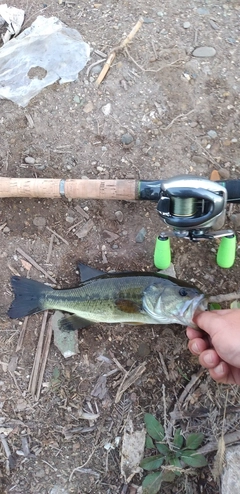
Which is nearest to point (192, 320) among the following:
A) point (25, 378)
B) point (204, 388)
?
point (204, 388)

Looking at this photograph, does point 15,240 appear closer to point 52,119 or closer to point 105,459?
point 52,119

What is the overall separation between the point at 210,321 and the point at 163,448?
124 cm

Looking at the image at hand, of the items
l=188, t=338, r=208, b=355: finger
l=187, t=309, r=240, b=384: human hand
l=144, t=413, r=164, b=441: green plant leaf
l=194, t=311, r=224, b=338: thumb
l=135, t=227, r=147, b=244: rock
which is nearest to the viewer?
l=187, t=309, r=240, b=384: human hand

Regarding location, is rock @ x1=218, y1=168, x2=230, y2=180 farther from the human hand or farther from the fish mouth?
the human hand

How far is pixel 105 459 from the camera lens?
3627 mm

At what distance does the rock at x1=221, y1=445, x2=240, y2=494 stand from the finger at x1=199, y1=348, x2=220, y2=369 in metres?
0.93

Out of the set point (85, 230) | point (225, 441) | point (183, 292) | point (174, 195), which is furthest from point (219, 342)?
point (85, 230)

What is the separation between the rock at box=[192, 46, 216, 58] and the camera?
4.00 metres

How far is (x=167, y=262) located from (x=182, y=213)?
0.87m

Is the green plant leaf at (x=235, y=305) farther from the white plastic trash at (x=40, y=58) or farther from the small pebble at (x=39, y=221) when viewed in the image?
the white plastic trash at (x=40, y=58)

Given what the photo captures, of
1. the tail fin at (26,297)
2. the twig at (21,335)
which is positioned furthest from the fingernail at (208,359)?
the twig at (21,335)

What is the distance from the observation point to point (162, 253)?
11.1ft

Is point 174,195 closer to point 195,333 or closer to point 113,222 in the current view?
point 195,333

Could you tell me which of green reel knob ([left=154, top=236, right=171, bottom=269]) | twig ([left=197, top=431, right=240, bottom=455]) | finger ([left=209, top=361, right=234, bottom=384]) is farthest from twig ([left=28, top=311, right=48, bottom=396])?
finger ([left=209, top=361, right=234, bottom=384])
